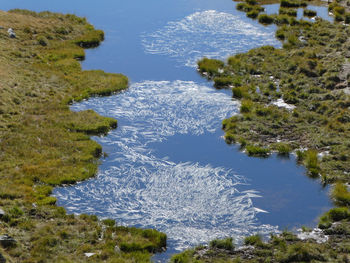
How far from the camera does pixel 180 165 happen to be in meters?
35.1

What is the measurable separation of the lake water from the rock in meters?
4.93

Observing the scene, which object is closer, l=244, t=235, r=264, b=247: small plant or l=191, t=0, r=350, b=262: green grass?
l=191, t=0, r=350, b=262: green grass

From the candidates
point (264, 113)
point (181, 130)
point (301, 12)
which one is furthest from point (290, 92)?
point (301, 12)

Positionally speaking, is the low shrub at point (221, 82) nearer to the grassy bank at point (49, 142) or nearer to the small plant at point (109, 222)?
the grassy bank at point (49, 142)

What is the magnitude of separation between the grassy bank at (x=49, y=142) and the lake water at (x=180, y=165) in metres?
1.06

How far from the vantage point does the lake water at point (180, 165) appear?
29.8 meters

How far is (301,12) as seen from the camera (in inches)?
2569

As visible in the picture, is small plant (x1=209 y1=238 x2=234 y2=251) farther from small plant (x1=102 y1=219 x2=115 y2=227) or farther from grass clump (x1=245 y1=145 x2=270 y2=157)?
grass clump (x1=245 y1=145 x2=270 y2=157)

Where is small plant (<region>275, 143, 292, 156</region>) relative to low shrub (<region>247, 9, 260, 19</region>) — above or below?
below

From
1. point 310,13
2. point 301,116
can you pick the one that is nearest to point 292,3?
point 310,13

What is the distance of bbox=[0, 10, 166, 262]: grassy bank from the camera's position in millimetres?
26422

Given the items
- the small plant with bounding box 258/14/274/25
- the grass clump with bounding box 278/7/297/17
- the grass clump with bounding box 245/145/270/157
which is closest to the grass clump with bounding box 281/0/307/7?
the grass clump with bounding box 278/7/297/17

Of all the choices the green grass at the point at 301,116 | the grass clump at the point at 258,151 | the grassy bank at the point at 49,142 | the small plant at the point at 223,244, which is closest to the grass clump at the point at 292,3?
the green grass at the point at 301,116

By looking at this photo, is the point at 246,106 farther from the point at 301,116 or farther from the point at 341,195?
the point at 341,195
